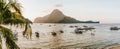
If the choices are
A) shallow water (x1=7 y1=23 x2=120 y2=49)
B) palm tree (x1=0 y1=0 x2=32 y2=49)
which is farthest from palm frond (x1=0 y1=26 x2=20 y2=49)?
shallow water (x1=7 y1=23 x2=120 y2=49)

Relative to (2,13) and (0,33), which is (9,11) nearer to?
(2,13)

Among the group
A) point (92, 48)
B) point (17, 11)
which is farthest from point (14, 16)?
point (92, 48)

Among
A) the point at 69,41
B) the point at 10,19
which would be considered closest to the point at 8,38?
the point at 10,19

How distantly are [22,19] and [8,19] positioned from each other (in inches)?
25.6

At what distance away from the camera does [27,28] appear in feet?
36.2

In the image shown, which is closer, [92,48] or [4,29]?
[4,29]

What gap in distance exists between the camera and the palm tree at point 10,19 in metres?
10.6

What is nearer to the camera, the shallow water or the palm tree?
the palm tree

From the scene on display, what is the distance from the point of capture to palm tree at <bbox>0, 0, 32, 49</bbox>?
1059 cm

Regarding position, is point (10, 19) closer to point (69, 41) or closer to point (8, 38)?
point (8, 38)

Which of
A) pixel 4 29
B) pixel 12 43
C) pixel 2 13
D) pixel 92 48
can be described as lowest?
pixel 92 48

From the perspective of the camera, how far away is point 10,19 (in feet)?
35.7

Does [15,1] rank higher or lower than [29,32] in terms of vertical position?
higher

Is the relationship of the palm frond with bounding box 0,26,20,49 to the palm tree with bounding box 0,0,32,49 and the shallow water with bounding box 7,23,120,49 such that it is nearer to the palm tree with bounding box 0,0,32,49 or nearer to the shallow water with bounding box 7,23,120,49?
the palm tree with bounding box 0,0,32,49
